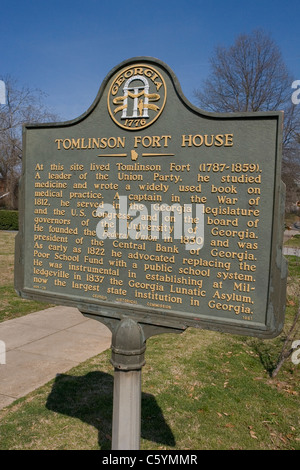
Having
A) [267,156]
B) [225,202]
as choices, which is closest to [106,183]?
[225,202]

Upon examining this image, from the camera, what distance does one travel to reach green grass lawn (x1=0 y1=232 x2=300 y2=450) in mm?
3992

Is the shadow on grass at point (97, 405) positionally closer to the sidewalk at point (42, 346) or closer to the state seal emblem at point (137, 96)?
the sidewalk at point (42, 346)

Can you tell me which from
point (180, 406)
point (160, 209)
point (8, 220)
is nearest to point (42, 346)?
point (180, 406)

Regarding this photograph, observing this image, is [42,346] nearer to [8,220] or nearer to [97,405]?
[97,405]

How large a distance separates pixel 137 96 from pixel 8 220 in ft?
77.2

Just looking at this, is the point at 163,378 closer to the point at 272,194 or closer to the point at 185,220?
the point at 185,220

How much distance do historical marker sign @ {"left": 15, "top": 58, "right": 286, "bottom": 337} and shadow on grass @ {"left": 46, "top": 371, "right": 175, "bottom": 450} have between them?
1.65 m

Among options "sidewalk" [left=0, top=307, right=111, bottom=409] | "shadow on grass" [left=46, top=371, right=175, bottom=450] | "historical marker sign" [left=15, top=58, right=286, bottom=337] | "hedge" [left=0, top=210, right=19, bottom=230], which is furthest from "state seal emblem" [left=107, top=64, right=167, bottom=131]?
"hedge" [left=0, top=210, right=19, bottom=230]

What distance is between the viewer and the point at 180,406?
4629 mm

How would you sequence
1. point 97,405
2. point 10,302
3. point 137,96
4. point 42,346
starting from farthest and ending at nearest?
point 10,302
point 42,346
point 97,405
point 137,96

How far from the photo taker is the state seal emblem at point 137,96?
2938 mm

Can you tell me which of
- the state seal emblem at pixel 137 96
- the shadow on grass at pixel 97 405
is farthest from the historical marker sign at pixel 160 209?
the shadow on grass at pixel 97 405

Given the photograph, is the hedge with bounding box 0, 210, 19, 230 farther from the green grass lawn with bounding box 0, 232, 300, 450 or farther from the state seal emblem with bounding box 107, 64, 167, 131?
the state seal emblem with bounding box 107, 64, 167, 131

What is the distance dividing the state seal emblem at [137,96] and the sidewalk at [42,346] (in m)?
3.40
